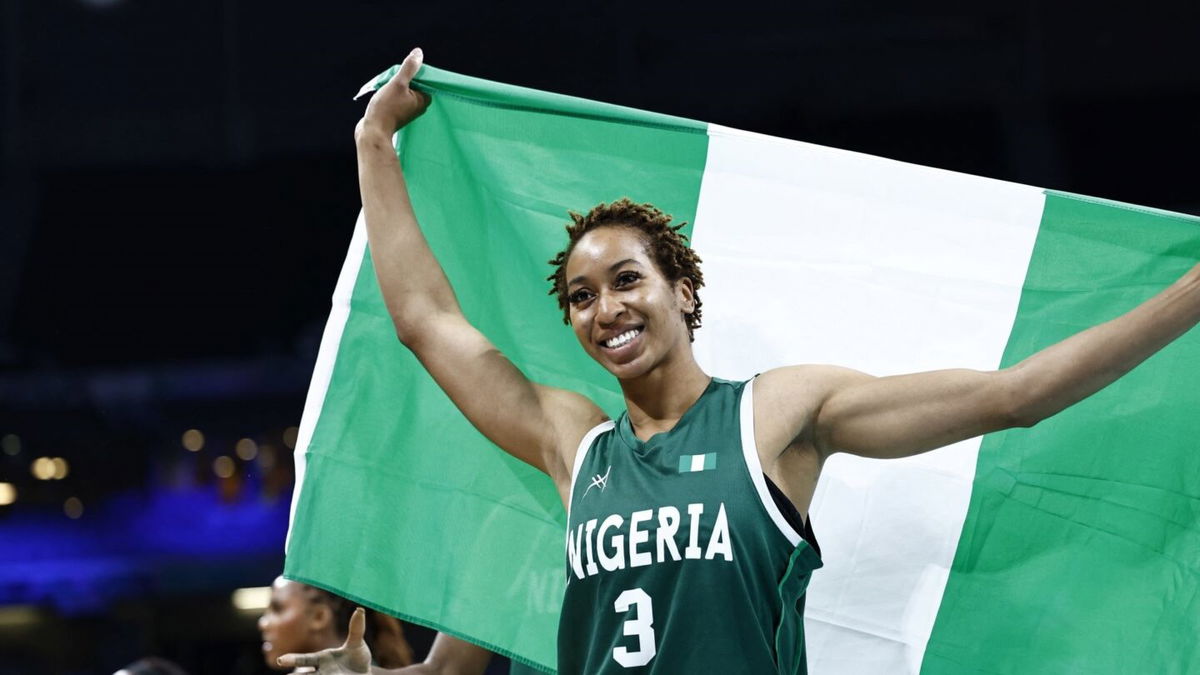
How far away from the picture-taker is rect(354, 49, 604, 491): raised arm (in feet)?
7.85

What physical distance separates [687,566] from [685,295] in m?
0.54

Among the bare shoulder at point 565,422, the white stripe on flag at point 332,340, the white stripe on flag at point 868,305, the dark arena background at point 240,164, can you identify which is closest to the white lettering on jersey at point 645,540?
the bare shoulder at point 565,422

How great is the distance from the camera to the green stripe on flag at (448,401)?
2713mm

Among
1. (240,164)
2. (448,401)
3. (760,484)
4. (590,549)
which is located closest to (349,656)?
(448,401)

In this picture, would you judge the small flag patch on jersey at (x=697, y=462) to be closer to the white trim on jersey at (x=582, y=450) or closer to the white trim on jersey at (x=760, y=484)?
the white trim on jersey at (x=760, y=484)

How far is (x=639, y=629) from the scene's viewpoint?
2.04 metres

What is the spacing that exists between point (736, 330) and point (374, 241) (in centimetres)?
74

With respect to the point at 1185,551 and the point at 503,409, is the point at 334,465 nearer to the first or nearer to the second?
the point at 503,409

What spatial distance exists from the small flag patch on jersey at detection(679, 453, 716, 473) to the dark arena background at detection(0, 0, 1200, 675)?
676 cm

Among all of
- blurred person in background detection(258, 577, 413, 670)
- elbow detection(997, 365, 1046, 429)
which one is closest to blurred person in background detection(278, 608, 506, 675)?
blurred person in background detection(258, 577, 413, 670)

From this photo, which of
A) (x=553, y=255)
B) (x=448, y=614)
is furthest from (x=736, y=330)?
(x=448, y=614)

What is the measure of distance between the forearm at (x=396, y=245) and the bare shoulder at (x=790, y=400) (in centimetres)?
65

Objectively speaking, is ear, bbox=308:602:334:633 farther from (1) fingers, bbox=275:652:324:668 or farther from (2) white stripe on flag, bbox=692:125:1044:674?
(2) white stripe on flag, bbox=692:125:1044:674

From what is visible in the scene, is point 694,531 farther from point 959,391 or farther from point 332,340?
point 332,340
